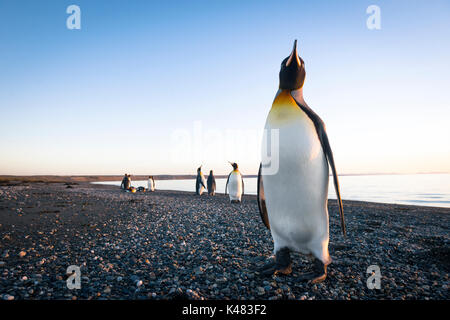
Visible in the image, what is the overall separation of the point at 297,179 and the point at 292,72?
1.46m

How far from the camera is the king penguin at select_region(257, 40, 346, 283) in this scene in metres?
3.24

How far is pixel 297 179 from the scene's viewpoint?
10.7 ft

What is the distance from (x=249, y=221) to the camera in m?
7.96

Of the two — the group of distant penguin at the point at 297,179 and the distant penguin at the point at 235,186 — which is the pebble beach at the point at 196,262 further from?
the distant penguin at the point at 235,186

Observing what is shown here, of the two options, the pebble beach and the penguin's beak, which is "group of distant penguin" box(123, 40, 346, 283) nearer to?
the penguin's beak

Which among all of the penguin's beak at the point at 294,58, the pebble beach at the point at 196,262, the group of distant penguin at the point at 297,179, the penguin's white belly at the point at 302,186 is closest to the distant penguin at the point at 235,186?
the pebble beach at the point at 196,262

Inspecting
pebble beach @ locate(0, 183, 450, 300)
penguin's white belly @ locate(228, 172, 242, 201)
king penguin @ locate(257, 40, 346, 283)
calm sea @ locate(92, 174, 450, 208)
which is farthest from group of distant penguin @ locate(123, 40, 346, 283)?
calm sea @ locate(92, 174, 450, 208)

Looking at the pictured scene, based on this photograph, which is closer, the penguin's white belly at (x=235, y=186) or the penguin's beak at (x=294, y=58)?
the penguin's beak at (x=294, y=58)

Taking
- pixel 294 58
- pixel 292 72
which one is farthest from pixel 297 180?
pixel 294 58

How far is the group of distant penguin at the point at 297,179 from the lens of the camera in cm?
325

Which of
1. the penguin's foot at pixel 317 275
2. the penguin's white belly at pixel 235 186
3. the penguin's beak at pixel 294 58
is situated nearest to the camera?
the penguin's foot at pixel 317 275

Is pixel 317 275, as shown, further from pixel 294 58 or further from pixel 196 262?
pixel 294 58
